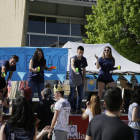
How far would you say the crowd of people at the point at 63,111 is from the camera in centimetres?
230

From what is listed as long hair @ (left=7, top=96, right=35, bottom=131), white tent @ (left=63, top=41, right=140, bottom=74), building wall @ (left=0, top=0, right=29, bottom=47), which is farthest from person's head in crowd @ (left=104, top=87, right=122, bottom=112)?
building wall @ (left=0, top=0, right=29, bottom=47)

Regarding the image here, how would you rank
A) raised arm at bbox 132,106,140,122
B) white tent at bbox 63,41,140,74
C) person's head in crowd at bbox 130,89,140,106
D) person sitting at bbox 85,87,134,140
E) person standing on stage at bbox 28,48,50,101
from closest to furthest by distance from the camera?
person sitting at bbox 85,87,134,140 < raised arm at bbox 132,106,140,122 < person's head in crowd at bbox 130,89,140,106 < person standing on stage at bbox 28,48,50,101 < white tent at bbox 63,41,140,74

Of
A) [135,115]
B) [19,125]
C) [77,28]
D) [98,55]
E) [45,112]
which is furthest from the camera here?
[77,28]

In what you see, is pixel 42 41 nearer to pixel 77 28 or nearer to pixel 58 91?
pixel 77 28

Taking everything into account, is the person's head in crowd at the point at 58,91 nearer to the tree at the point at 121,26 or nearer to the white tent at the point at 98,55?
the white tent at the point at 98,55

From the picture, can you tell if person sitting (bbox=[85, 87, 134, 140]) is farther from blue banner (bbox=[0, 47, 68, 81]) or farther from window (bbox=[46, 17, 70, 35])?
window (bbox=[46, 17, 70, 35])

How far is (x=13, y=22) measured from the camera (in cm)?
1603

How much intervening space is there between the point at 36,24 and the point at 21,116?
51.4 feet

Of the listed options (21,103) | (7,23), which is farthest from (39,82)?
(7,23)

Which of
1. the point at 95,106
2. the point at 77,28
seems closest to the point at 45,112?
the point at 95,106

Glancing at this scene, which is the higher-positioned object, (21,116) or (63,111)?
(21,116)

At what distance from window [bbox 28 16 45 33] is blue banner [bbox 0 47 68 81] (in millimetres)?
A: 10530

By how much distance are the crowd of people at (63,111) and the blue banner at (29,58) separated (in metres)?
1.17

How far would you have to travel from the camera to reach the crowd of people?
230 centimetres
